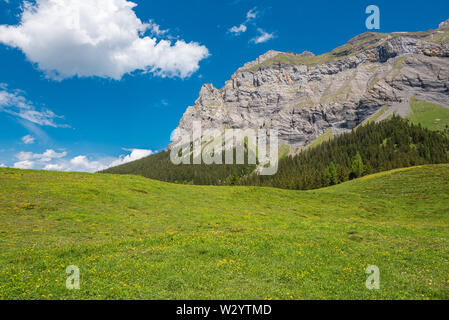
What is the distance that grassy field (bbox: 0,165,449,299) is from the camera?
420 inches

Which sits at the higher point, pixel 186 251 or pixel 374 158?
pixel 374 158

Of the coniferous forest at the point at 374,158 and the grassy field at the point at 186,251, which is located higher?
the coniferous forest at the point at 374,158

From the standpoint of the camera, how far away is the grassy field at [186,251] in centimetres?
1068

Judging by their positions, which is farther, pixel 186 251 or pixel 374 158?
pixel 374 158

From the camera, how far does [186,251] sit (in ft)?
52.0

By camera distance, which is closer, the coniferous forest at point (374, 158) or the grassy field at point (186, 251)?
the grassy field at point (186, 251)

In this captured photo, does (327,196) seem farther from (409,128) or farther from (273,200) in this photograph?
(409,128)

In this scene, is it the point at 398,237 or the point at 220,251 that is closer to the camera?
the point at 220,251

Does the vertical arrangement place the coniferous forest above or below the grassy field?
above

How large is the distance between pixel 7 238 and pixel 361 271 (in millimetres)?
26748

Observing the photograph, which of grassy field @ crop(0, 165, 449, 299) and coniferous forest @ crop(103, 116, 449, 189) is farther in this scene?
coniferous forest @ crop(103, 116, 449, 189)

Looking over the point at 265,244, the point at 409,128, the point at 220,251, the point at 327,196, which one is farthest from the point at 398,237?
the point at 409,128
